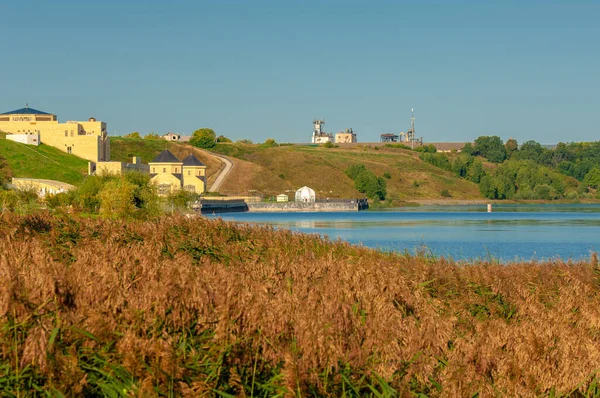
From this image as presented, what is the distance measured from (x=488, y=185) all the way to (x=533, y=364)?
581ft

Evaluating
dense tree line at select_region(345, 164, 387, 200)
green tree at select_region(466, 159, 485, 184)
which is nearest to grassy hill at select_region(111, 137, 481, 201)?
dense tree line at select_region(345, 164, 387, 200)

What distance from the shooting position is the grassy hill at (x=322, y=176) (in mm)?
163375

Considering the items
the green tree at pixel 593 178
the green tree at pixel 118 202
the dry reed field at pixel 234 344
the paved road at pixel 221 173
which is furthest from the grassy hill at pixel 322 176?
the dry reed field at pixel 234 344

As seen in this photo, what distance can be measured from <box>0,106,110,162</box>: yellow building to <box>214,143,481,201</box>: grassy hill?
91.5 feet

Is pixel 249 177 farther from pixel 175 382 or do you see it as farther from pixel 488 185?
pixel 175 382

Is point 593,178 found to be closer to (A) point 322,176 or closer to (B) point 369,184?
(B) point 369,184

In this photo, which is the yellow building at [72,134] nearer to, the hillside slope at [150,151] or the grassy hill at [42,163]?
the grassy hill at [42,163]

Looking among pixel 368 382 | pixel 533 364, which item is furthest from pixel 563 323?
pixel 368 382

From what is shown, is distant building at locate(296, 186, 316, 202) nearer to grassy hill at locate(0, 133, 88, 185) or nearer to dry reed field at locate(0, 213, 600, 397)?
grassy hill at locate(0, 133, 88, 185)

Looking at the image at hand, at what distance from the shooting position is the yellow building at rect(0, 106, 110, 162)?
5094 inches

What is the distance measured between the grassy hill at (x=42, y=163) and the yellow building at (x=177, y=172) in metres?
10.4

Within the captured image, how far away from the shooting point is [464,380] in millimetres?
5641

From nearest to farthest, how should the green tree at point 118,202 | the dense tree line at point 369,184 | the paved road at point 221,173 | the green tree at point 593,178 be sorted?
1. the green tree at point 118,202
2. the paved road at point 221,173
3. the dense tree line at point 369,184
4. the green tree at point 593,178

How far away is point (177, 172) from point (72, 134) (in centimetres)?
2018
